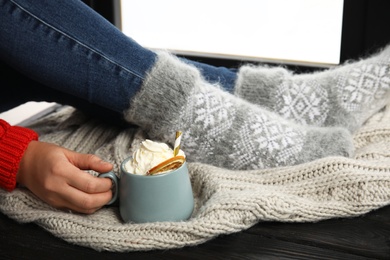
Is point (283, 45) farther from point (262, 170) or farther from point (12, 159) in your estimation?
point (12, 159)

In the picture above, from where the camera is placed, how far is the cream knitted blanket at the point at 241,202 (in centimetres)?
59

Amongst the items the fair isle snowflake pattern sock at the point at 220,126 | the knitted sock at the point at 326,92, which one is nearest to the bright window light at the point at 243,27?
the knitted sock at the point at 326,92

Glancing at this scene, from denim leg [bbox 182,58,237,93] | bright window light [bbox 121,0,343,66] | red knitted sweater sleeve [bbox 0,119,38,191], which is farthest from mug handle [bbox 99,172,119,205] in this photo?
bright window light [bbox 121,0,343,66]

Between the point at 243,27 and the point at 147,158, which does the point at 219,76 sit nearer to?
the point at 147,158

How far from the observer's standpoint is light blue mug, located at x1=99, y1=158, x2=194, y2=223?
579 millimetres

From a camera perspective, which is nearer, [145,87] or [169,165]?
[169,165]

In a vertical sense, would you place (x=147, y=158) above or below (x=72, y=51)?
below

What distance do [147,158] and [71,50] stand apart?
204mm

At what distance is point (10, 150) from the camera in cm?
65

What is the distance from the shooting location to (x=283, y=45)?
1.32 meters

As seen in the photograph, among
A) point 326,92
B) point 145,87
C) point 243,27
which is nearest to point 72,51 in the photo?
point 145,87

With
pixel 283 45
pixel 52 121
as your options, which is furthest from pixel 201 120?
pixel 283 45

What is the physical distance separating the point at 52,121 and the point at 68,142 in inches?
5.9

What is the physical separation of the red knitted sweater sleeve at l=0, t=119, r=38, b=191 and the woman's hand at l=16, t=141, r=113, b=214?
1 cm
